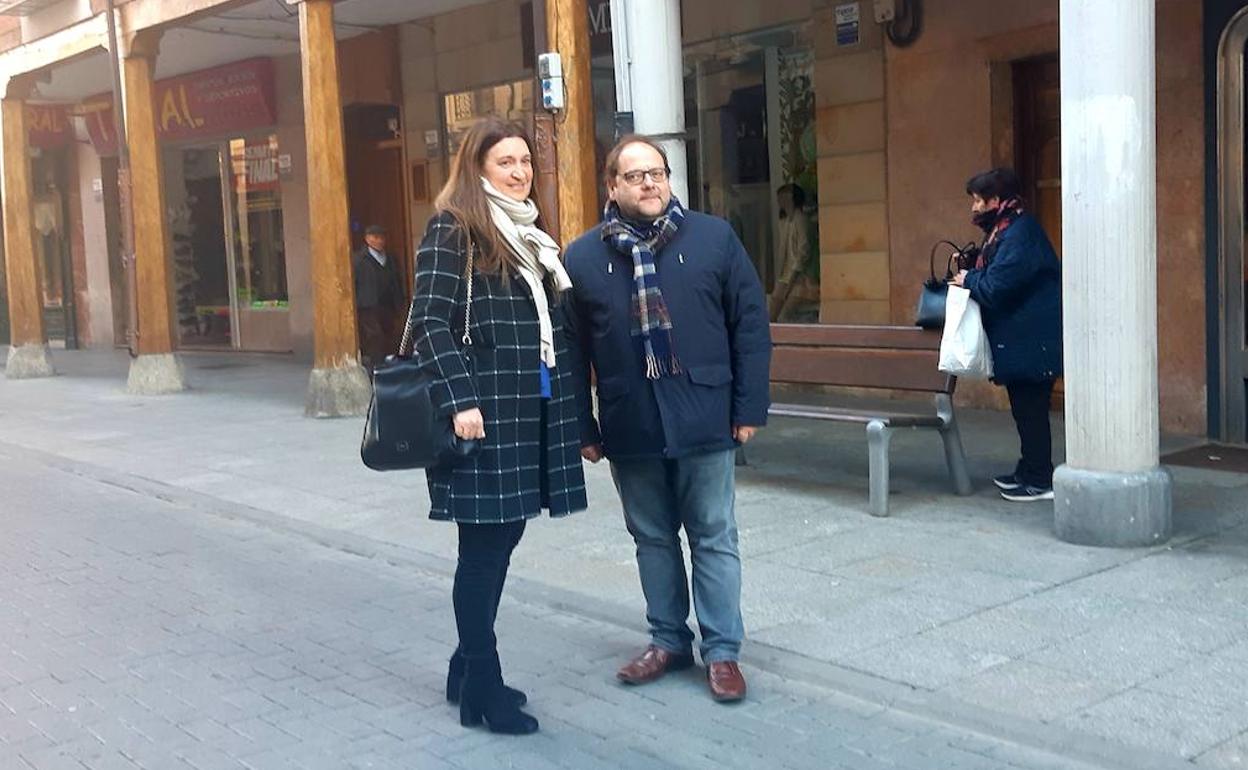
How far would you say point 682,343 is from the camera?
15.7 ft

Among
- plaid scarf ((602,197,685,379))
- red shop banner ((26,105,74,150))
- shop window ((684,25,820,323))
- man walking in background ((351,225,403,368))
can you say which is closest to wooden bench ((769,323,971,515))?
plaid scarf ((602,197,685,379))

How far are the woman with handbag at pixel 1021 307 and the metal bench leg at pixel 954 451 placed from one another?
27 cm

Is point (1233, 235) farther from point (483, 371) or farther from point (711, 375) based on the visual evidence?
point (483, 371)

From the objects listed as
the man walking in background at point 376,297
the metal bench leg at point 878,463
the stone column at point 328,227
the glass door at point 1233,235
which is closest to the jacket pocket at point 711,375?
the metal bench leg at point 878,463

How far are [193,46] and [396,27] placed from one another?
2808 millimetres

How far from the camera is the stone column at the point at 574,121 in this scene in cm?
Result: 1037

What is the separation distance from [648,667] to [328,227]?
8345mm

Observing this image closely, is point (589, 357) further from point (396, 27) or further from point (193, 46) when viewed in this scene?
point (193, 46)

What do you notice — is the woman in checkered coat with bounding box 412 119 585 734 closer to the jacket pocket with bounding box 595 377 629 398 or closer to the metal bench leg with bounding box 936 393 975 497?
the jacket pocket with bounding box 595 377 629 398

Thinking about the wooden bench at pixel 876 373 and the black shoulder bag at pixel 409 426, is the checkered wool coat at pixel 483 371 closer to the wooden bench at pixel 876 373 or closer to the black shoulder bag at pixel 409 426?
the black shoulder bag at pixel 409 426

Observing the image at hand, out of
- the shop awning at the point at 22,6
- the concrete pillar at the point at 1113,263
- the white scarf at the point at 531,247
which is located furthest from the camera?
the shop awning at the point at 22,6

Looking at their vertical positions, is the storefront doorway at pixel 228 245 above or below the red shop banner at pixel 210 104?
below

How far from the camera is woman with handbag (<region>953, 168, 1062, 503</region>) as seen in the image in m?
7.44

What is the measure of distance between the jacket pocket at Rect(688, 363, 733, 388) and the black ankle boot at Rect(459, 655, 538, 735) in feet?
3.72
